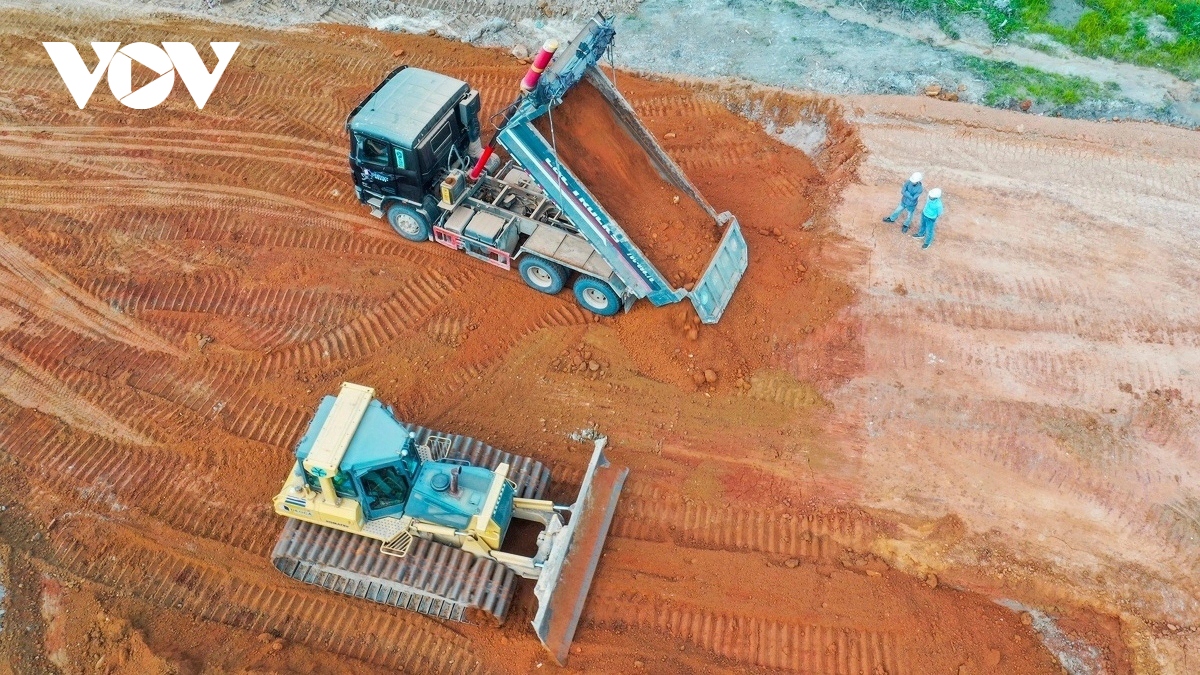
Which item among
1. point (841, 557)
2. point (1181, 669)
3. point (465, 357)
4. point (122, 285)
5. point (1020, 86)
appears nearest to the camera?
point (1181, 669)

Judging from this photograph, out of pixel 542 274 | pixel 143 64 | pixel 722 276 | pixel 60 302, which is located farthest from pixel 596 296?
pixel 143 64

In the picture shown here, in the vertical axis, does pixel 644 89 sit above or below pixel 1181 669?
above

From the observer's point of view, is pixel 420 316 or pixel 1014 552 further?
pixel 420 316

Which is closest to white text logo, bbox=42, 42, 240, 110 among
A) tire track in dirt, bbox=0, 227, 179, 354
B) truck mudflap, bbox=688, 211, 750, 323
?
tire track in dirt, bbox=0, 227, 179, 354

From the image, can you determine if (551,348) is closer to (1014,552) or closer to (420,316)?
(420,316)

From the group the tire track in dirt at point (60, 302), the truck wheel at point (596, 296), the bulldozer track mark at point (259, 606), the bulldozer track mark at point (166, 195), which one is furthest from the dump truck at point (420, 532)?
the bulldozer track mark at point (166, 195)

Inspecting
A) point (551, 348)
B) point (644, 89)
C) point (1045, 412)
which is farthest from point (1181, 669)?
point (644, 89)
